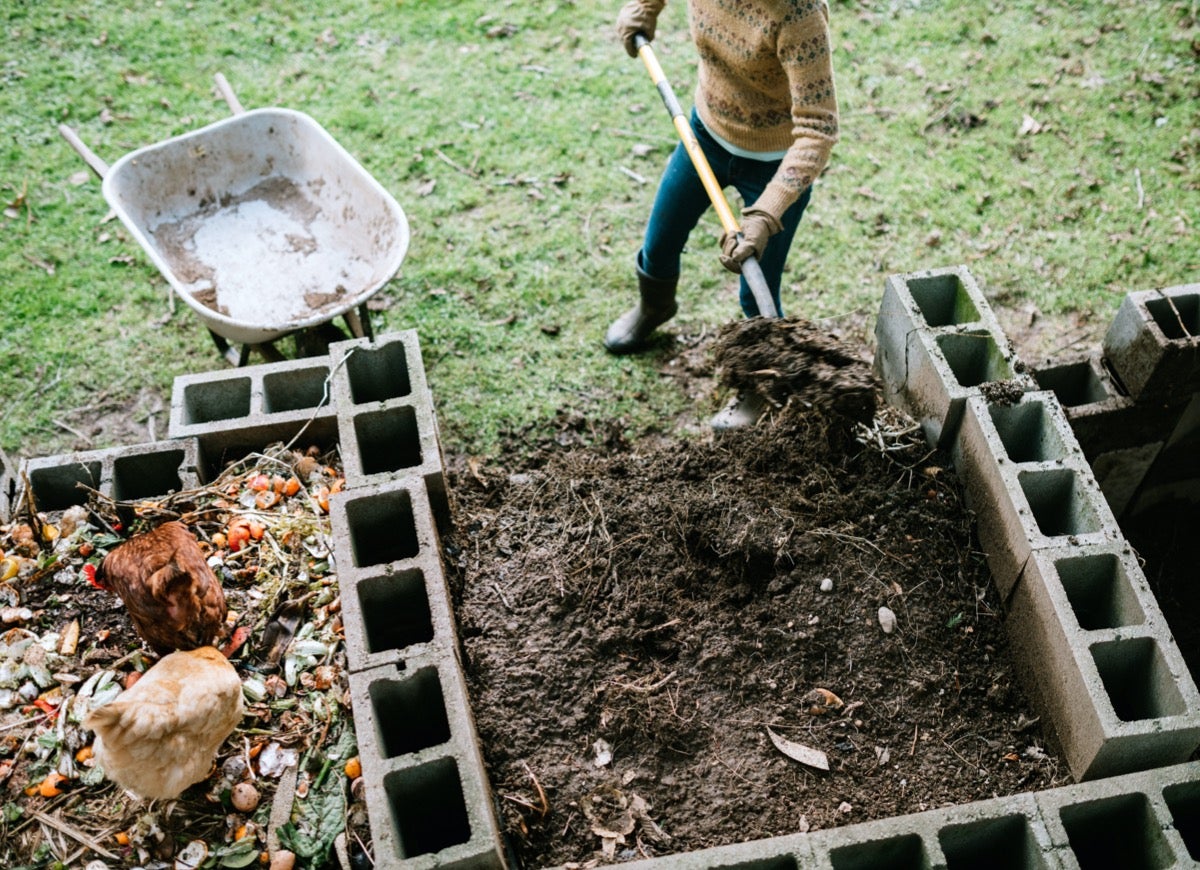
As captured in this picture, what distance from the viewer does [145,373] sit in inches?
210

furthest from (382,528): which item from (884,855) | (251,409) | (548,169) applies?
(548,169)

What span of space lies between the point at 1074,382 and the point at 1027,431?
0.68 m

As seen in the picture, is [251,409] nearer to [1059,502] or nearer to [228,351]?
[228,351]

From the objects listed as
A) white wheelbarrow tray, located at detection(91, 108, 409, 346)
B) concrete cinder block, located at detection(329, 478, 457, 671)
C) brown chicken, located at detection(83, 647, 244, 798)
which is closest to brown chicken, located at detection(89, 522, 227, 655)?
brown chicken, located at detection(83, 647, 244, 798)

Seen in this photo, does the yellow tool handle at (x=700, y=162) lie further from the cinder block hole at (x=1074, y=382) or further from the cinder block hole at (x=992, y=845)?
the cinder block hole at (x=992, y=845)

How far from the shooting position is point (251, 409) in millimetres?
3824

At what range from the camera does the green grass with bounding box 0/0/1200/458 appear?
5.41 m

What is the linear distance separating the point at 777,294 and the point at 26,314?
4361mm

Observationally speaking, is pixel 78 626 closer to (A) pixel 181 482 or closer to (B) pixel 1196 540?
(A) pixel 181 482

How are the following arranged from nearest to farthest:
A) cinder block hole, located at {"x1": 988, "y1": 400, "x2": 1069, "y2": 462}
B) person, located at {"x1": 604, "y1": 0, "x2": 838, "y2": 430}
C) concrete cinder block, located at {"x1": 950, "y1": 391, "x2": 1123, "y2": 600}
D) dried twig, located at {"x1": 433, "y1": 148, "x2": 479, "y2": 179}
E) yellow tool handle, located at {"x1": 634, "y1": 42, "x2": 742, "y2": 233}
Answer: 1. concrete cinder block, located at {"x1": 950, "y1": 391, "x2": 1123, "y2": 600}
2. cinder block hole, located at {"x1": 988, "y1": 400, "x2": 1069, "y2": 462}
3. person, located at {"x1": 604, "y1": 0, "x2": 838, "y2": 430}
4. yellow tool handle, located at {"x1": 634, "y1": 42, "x2": 742, "y2": 233}
5. dried twig, located at {"x1": 433, "y1": 148, "x2": 479, "y2": 179}

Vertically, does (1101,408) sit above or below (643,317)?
above

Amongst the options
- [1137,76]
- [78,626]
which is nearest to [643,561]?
[78,626]

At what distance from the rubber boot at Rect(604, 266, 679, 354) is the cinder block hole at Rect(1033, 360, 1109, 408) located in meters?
1.93

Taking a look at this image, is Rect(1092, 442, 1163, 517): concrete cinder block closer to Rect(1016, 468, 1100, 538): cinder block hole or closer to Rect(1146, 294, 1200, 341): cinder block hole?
Rect(1146, 294, 1200, 341): cinder block hole
